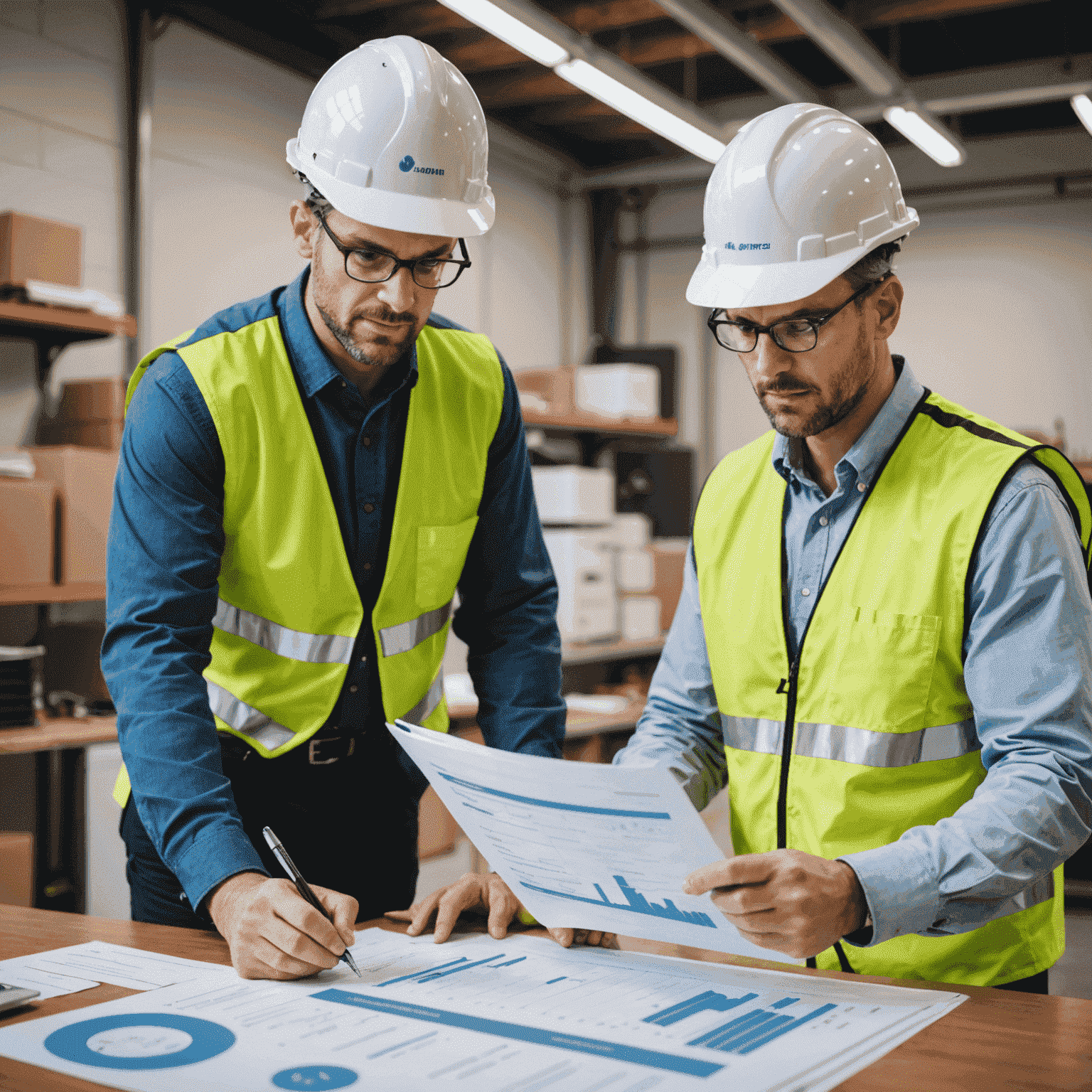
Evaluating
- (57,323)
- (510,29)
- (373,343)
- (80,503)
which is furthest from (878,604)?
(510,29)

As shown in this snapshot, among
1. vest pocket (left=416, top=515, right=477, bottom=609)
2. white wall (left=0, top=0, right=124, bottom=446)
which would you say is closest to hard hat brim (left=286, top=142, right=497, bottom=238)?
vest pocket (left=416, top=515, right=477, bottom=609)

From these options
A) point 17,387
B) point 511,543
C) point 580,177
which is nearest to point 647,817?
point 511,543

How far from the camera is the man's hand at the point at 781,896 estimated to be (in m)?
1.02

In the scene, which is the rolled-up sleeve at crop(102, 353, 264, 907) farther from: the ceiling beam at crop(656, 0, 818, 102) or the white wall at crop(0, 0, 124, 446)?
the ceiling beam at crop(656, 0, 818, 102)

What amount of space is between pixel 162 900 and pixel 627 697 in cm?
370

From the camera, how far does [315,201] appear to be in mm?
1476

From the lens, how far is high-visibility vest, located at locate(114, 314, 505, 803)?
57.0 inches

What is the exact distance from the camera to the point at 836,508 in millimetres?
1437

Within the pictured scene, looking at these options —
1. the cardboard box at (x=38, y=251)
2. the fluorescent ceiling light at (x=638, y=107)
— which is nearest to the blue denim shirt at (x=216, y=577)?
the cardboard box at (x=38, y=251)

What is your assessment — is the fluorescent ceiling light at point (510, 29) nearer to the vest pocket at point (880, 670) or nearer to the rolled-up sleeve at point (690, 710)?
the rolled-up sleeve at point (690, 710)

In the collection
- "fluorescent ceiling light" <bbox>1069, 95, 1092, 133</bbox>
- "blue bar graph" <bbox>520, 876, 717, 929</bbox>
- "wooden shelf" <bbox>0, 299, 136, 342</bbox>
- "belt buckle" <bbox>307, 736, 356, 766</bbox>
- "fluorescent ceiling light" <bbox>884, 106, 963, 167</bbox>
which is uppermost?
"fluorescent ceiling light" <bbox>1069, 95, 1092, 133</bbox>

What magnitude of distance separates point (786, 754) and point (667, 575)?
4.20 metres

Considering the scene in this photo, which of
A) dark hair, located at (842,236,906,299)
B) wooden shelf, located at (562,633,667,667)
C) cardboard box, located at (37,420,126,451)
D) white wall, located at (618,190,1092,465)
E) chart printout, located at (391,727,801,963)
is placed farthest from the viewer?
white wall, located at (618,190,1092,465)

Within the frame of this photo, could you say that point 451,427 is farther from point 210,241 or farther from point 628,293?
point 628,293
